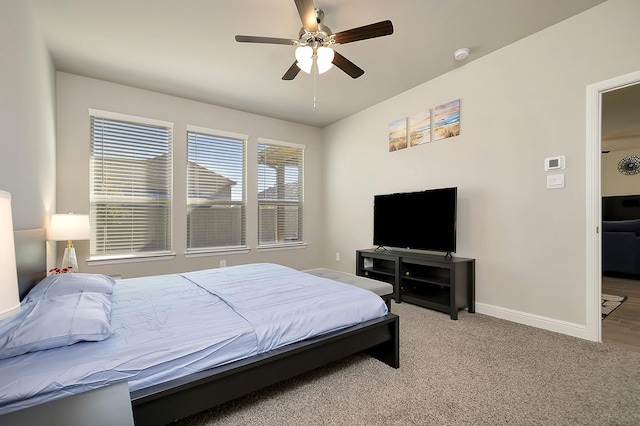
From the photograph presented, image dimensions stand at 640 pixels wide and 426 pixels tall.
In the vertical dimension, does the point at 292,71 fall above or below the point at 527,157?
above

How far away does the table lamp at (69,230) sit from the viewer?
2.71 m

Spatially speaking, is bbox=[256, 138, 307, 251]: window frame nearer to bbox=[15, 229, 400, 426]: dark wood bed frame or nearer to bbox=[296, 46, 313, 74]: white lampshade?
bbox=[296, 46, 313, 74]: white lampshade

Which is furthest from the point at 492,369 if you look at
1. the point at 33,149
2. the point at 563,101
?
the point at 33,149

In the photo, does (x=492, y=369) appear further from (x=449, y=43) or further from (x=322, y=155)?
(x=322, y=155)

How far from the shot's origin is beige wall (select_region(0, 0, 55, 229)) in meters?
1.72

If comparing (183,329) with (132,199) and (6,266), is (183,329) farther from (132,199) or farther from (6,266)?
(132,199)

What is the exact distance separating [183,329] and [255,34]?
2559 mm

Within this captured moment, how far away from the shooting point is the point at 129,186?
144 inches

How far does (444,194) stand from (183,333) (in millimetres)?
2924

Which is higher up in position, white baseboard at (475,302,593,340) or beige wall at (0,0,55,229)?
beige wall at (0,0,55,229)

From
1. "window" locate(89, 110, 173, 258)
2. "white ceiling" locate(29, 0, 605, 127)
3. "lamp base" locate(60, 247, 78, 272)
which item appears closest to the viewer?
"white ceiling" locate(29, 0, 605, 127)

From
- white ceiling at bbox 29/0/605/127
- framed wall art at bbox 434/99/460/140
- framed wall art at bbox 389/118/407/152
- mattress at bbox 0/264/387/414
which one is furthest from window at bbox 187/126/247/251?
framed wall art at bbox 434/99/460/140

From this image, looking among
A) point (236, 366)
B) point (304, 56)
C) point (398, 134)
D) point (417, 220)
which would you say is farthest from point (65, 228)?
point (398, 134)

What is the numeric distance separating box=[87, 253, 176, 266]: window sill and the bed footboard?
2897 millimetres
